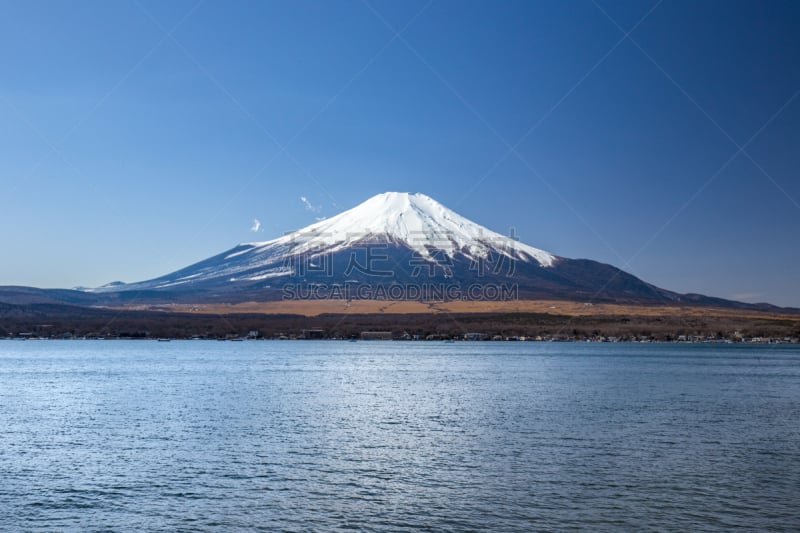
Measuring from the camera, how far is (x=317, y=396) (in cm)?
5297

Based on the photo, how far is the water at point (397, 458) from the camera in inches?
850

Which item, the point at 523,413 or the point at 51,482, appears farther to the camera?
the point at 523,413

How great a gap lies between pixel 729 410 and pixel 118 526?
37571 mm

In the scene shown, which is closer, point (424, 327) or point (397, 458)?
point (397, 458)

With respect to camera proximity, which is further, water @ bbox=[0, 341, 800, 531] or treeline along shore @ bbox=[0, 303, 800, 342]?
treeline along shore @ bbox=[0, 303, 800, 342]

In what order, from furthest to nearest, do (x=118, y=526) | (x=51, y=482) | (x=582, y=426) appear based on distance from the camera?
(x=582, y=426)
(x=51, y=482)
(x=118, y=526)

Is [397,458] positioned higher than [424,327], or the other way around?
[424,327]

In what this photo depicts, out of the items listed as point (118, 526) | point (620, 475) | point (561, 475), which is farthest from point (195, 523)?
point (620, 475)

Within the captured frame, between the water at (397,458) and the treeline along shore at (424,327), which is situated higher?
the treeline along shore at (424,327)

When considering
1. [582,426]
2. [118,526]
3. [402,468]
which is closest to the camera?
[118,526]

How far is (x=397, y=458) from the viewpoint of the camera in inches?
1161

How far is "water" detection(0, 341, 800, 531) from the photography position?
70.8 feet

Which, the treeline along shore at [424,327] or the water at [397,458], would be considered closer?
the water at [397,458]

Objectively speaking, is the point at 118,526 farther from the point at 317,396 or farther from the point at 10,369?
the point at 10,369
